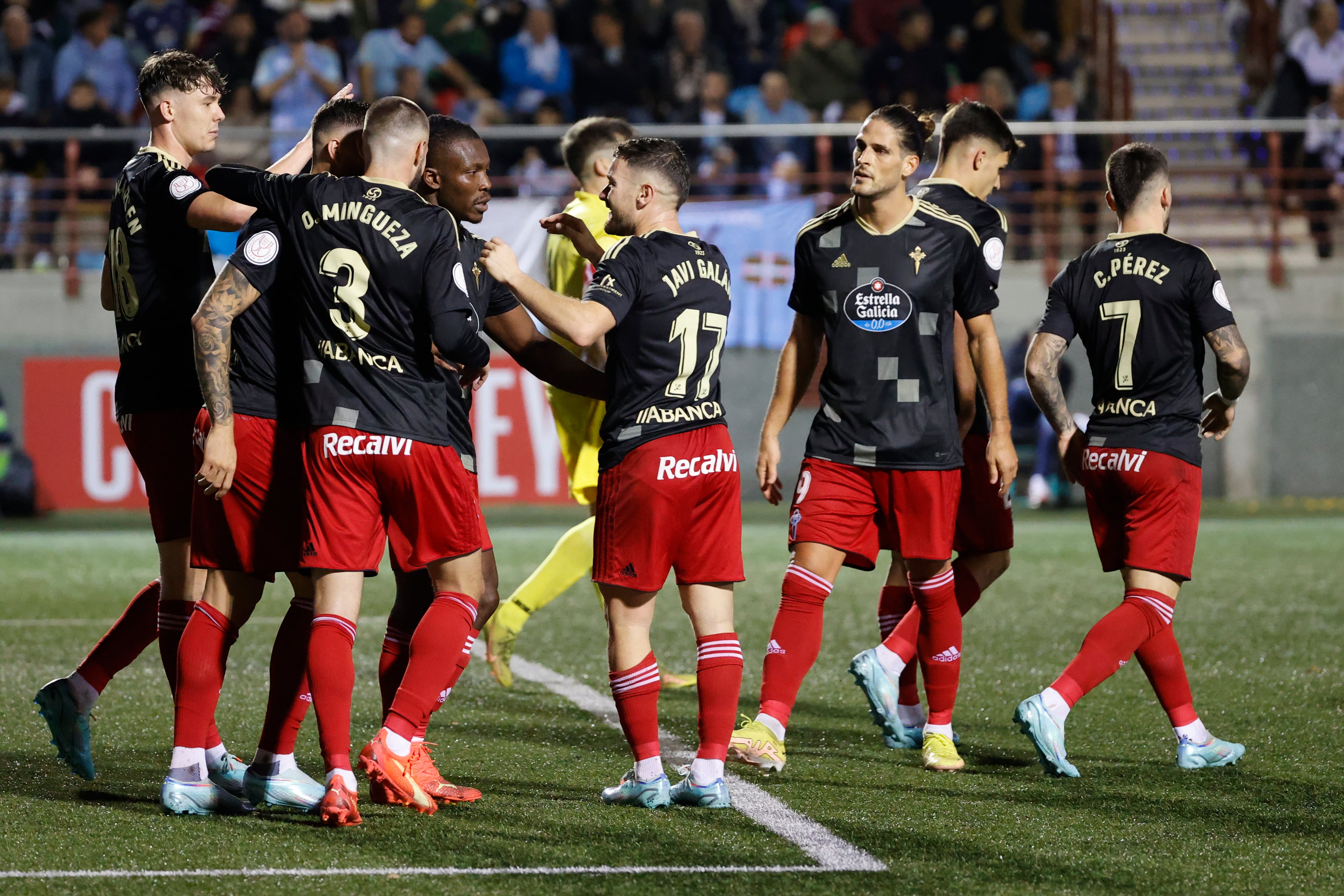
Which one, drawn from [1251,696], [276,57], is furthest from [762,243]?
[1251,696]

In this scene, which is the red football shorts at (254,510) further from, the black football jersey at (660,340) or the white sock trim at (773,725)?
the white sock trim at (773,725)

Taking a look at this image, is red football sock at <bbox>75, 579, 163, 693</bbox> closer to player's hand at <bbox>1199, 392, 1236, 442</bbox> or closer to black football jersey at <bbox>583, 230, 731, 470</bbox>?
black football jersey at <bbox>583, 230, 731, 470</bbox>

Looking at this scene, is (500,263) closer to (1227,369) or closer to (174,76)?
(174,76)

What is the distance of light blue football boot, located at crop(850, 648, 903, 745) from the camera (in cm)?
515

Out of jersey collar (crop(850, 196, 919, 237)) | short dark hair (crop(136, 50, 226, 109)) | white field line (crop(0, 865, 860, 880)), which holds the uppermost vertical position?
short dark hair (crop(136, 50, 226, 109))

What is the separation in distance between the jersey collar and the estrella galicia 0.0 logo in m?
0.15

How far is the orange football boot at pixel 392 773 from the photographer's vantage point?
400 cm

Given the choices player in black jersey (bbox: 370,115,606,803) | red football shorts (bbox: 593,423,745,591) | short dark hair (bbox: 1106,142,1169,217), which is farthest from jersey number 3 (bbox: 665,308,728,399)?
short dark hair (bbox: 1106,142,1169,217)

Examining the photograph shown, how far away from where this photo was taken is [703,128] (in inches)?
586

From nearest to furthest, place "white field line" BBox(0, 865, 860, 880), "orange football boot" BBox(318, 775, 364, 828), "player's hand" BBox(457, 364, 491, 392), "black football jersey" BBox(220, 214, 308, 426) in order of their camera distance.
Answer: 1. "white field line" BBox(0, 865, 860, 880)
2. "orange football boot" BBox(318, 775, 364, 828)
3. "black football jersey" BBox(220, 214, 308, 426)
4. "player's hand" BBox(457, 364, 491, 392)

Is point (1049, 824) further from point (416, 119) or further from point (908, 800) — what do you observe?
point (416, 119)

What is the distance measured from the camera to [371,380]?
4039 mm

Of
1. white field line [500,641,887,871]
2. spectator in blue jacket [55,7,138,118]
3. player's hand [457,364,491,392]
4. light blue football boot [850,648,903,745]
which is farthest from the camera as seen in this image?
spectator in blue jacket [55,7,138,118]

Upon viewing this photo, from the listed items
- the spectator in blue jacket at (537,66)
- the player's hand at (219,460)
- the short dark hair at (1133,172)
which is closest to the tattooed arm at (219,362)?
the player's hand at (219,460)
